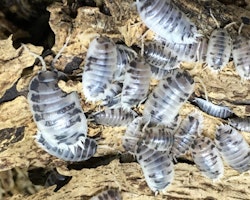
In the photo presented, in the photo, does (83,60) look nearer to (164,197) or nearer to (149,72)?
(149,72)

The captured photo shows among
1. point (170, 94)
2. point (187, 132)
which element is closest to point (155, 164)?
point (187, 132)

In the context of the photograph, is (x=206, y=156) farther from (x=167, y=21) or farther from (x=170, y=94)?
(x=167, y=21)

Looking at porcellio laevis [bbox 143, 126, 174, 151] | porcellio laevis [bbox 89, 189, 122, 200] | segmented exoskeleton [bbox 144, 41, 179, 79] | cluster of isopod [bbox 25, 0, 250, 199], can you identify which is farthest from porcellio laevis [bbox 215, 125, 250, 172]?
porcellio laevis [bbox 89, 189, 122, 200]

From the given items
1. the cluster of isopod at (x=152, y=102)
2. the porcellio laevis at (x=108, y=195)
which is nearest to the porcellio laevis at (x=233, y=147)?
the cluster of isopod at (x=152, y=102)

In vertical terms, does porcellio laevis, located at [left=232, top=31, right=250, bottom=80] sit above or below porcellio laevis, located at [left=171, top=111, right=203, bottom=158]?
above

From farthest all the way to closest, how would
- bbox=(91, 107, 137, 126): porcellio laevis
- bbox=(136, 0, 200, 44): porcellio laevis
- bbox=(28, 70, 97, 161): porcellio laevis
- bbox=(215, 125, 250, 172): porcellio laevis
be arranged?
bbox=(215, 125, 250, 172): porcellio laevis < bbox=(91, 107, 137, 126): porcellio laevis < bbox=(136, 0, 200, 44): porcellio laevis < bbox=(28, 70, 97, 161): porcellio laevis

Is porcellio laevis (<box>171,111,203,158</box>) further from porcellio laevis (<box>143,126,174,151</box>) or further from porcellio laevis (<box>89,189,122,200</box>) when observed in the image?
porcellio laevis (<box>89,189,122,200</box>)

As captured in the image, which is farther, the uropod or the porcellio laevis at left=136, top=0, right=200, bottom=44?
the porcellio laevis at left=136, top=0, right=200, bottom=44
